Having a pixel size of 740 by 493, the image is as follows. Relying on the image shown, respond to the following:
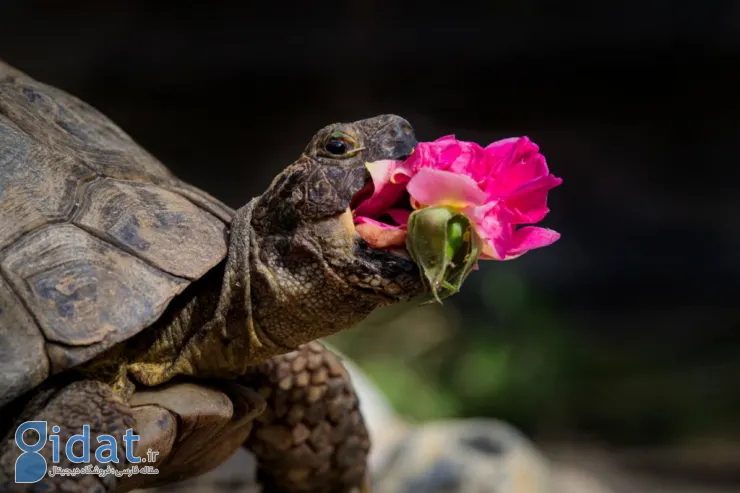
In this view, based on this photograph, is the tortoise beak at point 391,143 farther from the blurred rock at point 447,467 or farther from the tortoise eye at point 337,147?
the blurred rock at point 447,467

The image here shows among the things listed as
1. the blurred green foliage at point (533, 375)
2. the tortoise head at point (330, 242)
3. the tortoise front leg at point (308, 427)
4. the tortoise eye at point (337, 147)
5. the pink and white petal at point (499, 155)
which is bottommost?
the tortoise front leg at point (308, 427)

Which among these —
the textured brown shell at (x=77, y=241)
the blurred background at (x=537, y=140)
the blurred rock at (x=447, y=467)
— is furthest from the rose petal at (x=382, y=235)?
the blurred background at (x=537, y=140)

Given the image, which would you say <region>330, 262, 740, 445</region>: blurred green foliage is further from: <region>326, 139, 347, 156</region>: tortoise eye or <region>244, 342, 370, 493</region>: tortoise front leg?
<region>326, 139, 347, 156</region>: tortoise eye

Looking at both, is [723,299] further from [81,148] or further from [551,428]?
[81,148]

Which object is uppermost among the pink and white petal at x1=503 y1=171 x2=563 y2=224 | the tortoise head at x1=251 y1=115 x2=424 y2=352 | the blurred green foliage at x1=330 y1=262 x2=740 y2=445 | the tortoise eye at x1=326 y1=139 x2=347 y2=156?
the blurred green foliage at x1=330 y1=262 x2=740 y2=445

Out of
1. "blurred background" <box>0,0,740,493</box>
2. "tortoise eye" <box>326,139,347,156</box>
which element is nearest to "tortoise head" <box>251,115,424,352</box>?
"tortoise eye" <box>326,139,347,156</box>
